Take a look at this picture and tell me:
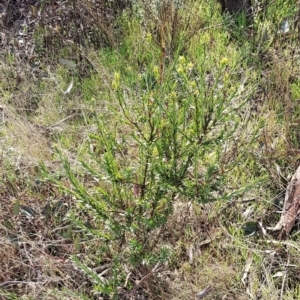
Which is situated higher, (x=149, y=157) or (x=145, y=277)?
(x=149, y=157)

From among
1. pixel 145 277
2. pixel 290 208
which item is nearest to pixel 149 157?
pixel 145 277

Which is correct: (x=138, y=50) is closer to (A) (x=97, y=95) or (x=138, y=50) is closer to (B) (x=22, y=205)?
(A) (x=97, y=95)

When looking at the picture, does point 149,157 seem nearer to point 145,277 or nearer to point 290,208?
point 145,277

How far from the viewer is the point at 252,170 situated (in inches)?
95.7

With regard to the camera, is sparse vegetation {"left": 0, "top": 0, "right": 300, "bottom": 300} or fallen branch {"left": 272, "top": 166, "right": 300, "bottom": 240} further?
fallen branch {"left": 272, "top": 166, "right": 300, "bottom": 240}

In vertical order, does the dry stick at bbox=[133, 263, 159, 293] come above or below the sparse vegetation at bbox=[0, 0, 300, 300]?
below

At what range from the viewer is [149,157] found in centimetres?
175

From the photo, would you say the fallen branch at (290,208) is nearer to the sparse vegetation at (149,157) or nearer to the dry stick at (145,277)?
the sparse vegetation at (149,157)

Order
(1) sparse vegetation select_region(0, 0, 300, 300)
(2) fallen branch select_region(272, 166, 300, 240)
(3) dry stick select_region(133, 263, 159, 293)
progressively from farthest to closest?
(2) fallen branch select_region(272, 166, 300, 240) → (3) dry stick select_region(133, 263, 159, 293) → (1) sparse vegetation select_region(0, 0, 300, 300)

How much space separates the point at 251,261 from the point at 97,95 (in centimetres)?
142

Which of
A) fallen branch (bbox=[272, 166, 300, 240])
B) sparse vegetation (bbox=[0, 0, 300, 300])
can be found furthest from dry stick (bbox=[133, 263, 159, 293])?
fallen branch (bbox=[272, 166, 300, 240])

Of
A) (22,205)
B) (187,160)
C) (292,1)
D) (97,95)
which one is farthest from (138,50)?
(187,160)

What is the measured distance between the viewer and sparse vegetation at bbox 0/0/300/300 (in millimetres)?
1755

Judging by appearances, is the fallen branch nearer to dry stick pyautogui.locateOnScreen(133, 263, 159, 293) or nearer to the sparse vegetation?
the sparse vegetation
